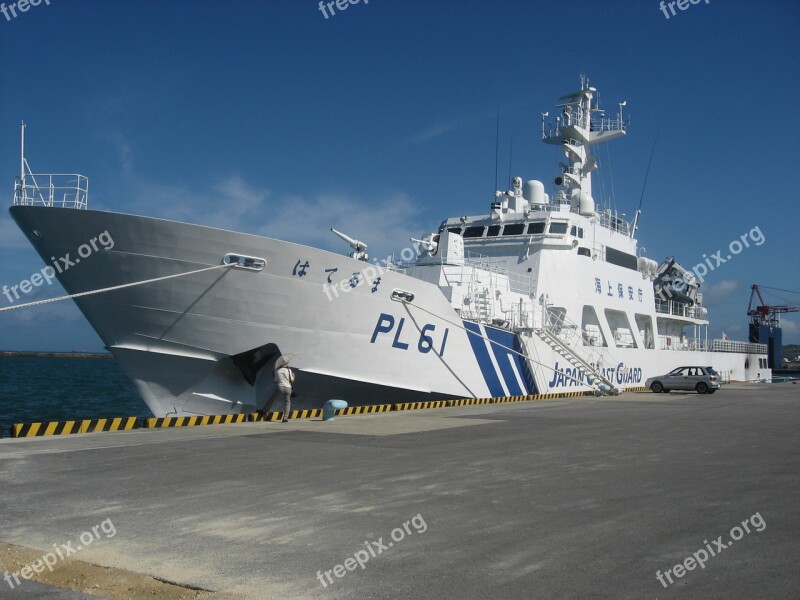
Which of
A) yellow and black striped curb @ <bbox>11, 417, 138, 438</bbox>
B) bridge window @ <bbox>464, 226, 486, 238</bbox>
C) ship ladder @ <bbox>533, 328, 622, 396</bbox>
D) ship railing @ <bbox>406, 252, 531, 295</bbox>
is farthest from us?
bridge window @ <bbox>464, 226, 486, 238</bbox>

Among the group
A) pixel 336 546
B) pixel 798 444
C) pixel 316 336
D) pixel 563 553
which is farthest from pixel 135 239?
pixel 798 444

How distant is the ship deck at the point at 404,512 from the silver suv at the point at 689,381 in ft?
47.9

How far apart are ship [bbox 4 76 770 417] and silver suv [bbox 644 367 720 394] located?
444 centimetres

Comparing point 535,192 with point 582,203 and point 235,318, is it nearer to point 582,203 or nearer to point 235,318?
point 582,203

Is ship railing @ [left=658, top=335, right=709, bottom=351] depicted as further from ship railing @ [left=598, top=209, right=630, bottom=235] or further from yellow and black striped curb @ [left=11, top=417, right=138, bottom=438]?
yellow and black striped curb @ [left=11, top=417, right=138, bottom=438]

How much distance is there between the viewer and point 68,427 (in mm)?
10289

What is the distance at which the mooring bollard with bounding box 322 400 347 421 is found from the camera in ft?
39.2

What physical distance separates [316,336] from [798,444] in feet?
25.9

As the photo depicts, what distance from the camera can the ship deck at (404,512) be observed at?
12.4 feet

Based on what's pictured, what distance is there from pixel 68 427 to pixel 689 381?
2031 cm

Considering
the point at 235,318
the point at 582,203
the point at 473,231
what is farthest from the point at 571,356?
the point at 235,318

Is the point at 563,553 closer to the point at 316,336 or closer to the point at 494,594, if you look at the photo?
the point at 494,594

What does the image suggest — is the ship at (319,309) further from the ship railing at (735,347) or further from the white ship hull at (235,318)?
the ship railing at (735,347)

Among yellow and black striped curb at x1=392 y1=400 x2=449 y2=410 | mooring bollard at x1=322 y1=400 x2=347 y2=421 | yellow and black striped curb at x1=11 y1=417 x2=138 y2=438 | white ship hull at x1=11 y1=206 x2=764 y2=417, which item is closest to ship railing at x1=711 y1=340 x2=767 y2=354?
yellow and black striped curb at x1=392 y1=400 x2=449 y2=410
